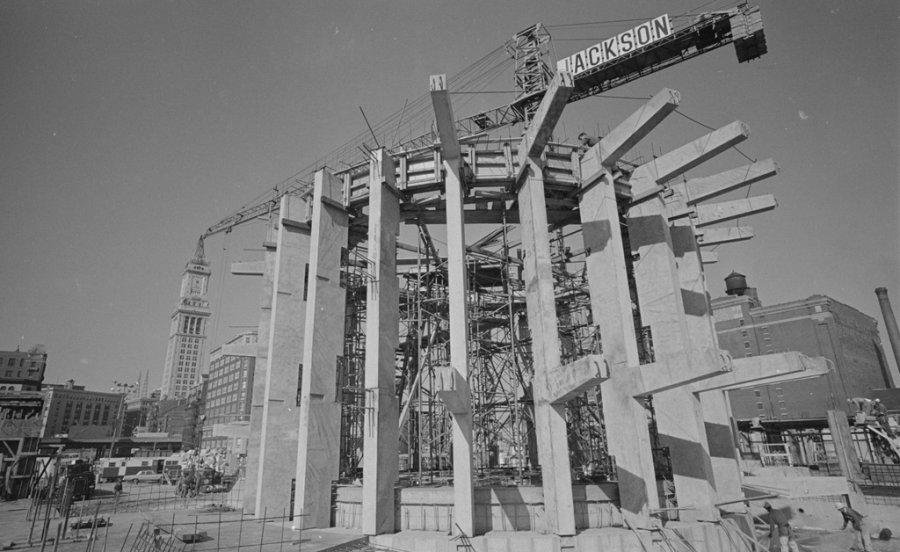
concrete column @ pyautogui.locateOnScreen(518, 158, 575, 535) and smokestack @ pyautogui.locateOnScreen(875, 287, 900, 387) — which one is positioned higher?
smokestack @ pyautogui.locateOnScreen(875, 287, 900, 387)

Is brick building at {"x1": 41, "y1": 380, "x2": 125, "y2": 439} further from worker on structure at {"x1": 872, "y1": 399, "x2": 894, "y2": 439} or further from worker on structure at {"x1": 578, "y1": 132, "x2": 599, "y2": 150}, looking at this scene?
worker on structure at {"x1": 872, "y1": 399, "x2": 894, "y2": 439}

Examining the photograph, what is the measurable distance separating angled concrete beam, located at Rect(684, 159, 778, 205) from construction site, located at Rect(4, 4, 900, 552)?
0.09 meters

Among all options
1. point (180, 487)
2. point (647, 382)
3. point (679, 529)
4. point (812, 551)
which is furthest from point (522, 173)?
point (180, 487)

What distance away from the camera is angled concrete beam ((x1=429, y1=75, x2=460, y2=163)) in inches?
634

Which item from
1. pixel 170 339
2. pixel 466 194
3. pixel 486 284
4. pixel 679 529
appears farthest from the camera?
pixel 170 339

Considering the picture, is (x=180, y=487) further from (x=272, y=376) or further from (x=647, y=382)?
(x=647, y=382)

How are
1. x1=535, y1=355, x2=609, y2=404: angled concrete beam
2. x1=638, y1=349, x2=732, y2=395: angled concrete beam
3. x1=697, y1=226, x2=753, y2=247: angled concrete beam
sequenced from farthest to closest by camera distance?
x1=697, y1=226, x2=753, y2=247: angled concrete beam
x1=535, y1=355, x2=609, y2=404: angled concrete beam
x1=638, y1=349, x2=732, y2=395: angled concrete beam

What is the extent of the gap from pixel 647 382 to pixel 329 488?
1221 cm

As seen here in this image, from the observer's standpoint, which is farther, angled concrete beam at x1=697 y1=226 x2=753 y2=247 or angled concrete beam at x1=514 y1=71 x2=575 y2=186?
angled concrete beam at x1=697 y1=226 x2=753 y2=247

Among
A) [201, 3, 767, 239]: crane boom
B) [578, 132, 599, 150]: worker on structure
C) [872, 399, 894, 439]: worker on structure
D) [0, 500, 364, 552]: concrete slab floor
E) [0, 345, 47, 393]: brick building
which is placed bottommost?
[0, 500, 364, 552]: concrete slab floor

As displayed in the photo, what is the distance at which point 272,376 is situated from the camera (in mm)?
22500

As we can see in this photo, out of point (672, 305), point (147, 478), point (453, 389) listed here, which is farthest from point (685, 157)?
point (147, 478)

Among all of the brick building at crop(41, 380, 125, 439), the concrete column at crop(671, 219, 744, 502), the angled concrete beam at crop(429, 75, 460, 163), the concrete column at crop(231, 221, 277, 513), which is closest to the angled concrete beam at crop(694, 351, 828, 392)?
the concrete column at crop(671, 219, 744, 502)

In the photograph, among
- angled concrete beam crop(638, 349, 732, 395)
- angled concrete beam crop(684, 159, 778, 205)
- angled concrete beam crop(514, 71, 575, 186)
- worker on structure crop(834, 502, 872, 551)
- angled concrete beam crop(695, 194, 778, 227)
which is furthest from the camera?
angled concrete beam crop(695, 194, 778, 227)
